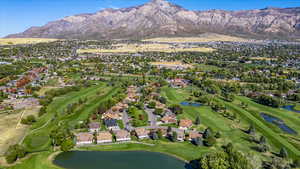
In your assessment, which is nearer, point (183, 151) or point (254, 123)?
point (183, 151)

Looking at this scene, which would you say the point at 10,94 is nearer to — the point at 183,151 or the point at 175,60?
the point at 183,151

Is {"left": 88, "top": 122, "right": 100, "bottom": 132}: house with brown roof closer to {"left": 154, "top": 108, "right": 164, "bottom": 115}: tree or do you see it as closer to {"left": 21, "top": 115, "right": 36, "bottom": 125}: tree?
{"left": 21, "top": 115, "right": 36, "bottom": 125}: tree

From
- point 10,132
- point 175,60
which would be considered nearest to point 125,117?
point 10,132

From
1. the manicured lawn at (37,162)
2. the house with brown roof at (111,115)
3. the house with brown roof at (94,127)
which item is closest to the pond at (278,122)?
the house with brown roof at (111,115)

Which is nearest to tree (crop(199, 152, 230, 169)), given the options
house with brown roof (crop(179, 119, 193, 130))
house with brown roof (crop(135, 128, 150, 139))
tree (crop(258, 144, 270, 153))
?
tree (crop(258, 144, 270, 153))

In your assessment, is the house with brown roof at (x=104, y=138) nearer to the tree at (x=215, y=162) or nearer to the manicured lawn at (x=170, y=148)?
the manicured lawn at (x=170, y=148)

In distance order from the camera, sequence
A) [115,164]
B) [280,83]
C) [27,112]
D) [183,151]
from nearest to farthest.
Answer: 1. [115,164]
2. [183,151]
3. [27,112]
4. [280,83]
